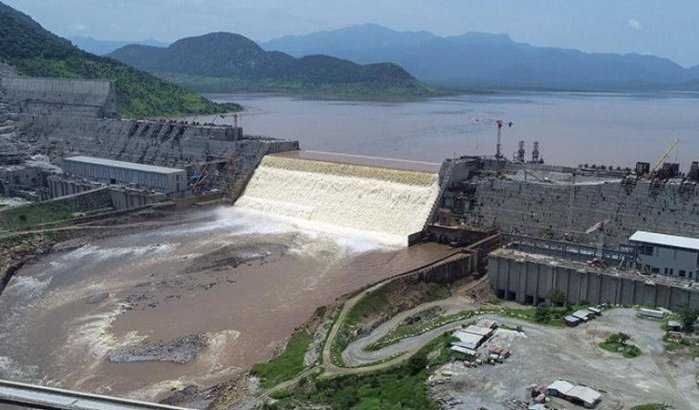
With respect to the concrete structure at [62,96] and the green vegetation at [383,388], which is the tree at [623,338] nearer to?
the green vegetation at [383,388]

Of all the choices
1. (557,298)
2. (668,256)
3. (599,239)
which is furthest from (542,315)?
(599,239)


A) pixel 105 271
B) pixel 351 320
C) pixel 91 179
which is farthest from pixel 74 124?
pixel 351 320

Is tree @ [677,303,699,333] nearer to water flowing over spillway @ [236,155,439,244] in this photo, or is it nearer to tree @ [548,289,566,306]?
tree @ [548,289,566,306]

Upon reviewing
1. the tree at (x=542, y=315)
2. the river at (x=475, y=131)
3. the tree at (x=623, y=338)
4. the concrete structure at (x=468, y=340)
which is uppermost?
the river at (x=475, y=131)

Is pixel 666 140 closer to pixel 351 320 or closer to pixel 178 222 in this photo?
pixel 178 222

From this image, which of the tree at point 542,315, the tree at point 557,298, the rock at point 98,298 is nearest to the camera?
the tree at point 542,315


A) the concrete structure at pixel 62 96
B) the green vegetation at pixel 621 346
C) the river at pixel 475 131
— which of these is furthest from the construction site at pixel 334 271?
the river at pixel 475 131

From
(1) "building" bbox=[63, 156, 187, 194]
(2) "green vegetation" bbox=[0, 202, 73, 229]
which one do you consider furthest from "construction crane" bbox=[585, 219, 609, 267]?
(2) "green vegetation" bbox=[0, 202, 73, 229]

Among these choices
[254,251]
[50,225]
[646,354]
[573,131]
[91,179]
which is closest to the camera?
[646,354]
